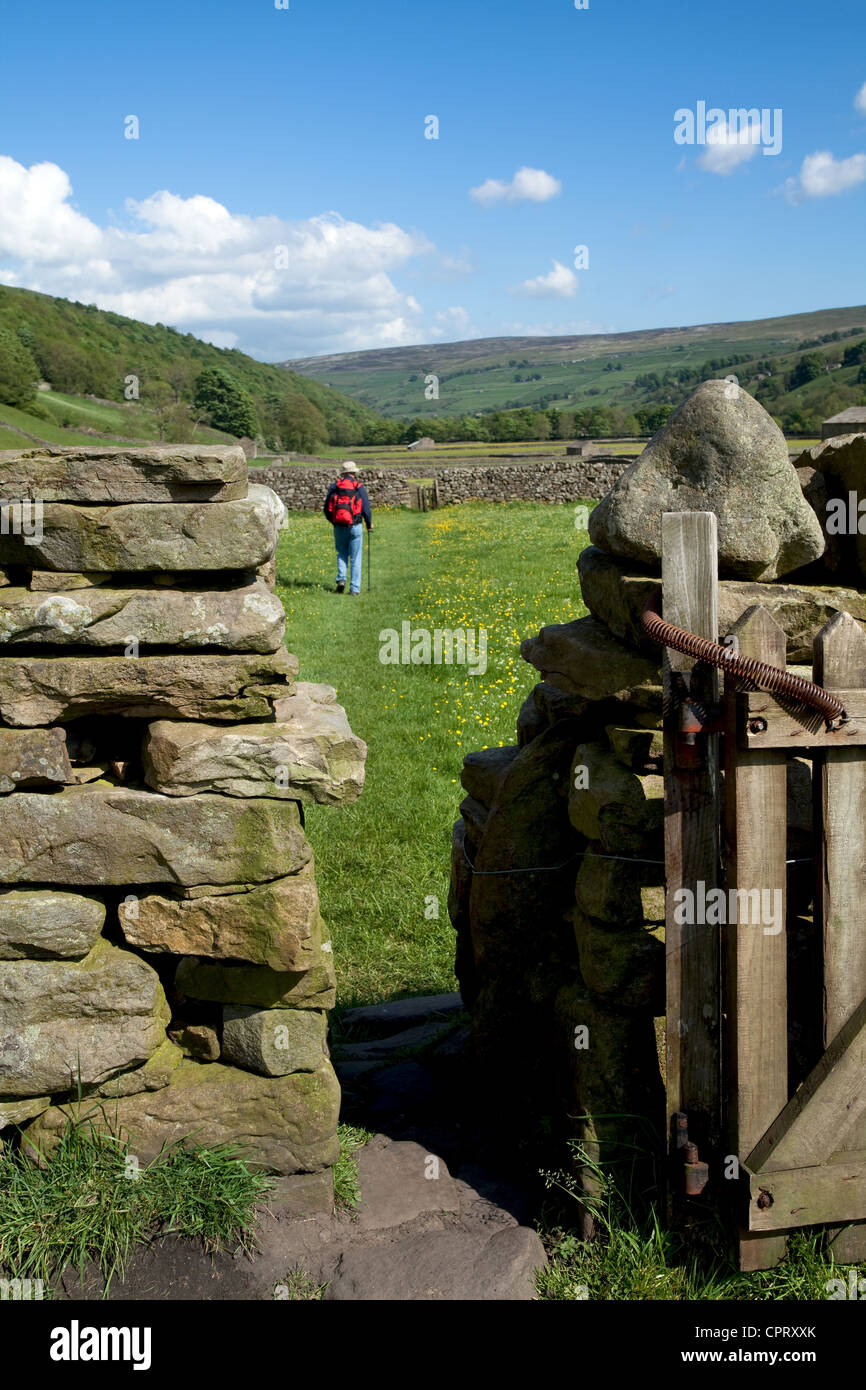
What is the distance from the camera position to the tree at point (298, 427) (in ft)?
222

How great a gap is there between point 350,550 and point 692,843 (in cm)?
1711

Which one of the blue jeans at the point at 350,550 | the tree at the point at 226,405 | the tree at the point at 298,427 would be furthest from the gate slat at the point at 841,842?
the tree at the point at 298,427

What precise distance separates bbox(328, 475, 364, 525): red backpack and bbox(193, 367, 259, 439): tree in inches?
1744

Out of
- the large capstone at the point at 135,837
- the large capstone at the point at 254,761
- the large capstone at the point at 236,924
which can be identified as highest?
the large capstone at the point at 254,761

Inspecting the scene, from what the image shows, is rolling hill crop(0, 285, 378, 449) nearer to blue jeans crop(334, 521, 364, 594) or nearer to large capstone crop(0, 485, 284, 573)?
blue jeans crop(334, 521, 364, 594)

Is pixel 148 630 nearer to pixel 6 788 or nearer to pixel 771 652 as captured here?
pixel 6 788

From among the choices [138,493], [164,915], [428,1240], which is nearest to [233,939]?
[164,915]

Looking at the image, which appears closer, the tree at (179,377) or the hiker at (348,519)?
the hiker at (348,519)

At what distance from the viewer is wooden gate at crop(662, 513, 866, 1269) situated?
3357 millimetres

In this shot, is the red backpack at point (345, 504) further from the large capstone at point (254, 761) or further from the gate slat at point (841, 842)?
the gate slat at point (841, 842)

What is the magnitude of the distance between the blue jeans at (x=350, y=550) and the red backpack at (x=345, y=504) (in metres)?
Answer: 0.16

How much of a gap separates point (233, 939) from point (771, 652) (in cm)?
218

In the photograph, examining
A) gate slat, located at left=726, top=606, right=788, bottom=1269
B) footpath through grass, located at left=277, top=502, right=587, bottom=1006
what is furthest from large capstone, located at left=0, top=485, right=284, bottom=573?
footpath through grass, located at left=277, top=502, right=587, bottom=1006

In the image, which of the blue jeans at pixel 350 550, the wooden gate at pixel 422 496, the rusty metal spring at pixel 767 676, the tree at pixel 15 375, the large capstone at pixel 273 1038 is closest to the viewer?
the rusty metal spring at pixel 767 676
